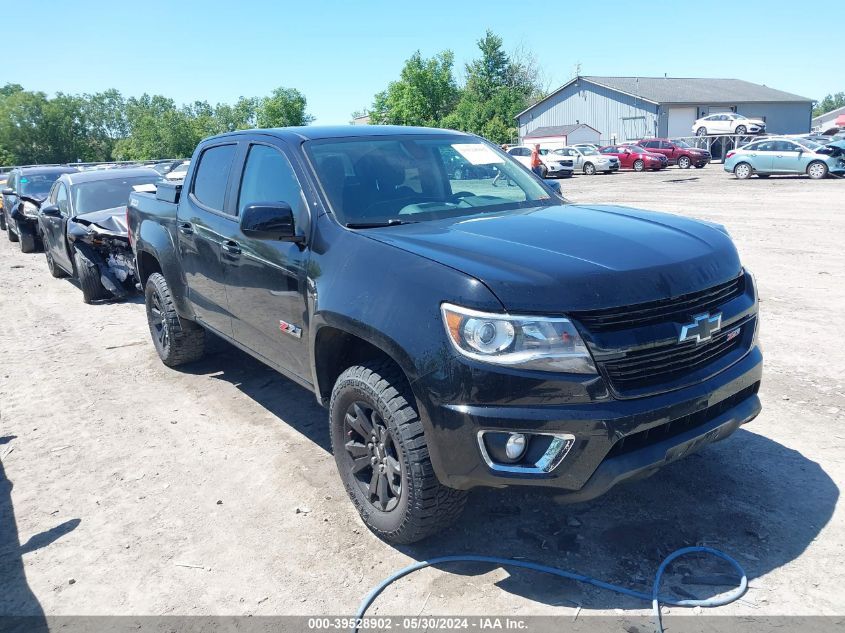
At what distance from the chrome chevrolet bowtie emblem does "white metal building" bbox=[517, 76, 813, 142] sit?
53.2 m

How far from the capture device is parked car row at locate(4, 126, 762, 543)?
2666mm

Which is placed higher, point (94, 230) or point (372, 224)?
point (372, 224)

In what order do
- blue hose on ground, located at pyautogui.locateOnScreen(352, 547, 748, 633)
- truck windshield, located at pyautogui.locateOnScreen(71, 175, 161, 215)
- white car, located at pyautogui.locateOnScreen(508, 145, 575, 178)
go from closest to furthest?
1. blue hose on ground, located at pyautogui.locateOnScreen(352, 547, 748, 633)
2. truck windshield, located at pyautogui.locateOnScreen(71, 175, 161, 215)
3. white car, located at pyautogui.locateOnScreen(508, 145, 575, 178)

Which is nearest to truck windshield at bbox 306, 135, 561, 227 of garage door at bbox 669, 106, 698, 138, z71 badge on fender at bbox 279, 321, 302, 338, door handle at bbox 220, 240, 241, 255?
z71 badge on fender at bbox 279, 321, 302, 338

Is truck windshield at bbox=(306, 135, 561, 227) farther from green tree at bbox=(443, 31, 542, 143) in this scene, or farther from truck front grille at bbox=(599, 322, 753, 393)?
green tree at bbox=(443, 31, 542, 143)

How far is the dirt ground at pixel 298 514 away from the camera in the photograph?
2.99m

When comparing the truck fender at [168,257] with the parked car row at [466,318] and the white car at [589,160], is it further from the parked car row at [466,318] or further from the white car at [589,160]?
the white car at [589,160]

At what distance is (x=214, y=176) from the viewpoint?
490cm

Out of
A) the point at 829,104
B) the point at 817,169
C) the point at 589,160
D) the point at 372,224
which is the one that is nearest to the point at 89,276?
the point at 372,224

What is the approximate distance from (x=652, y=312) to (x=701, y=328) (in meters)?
0.29

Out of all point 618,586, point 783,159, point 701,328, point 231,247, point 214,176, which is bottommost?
point 618,586

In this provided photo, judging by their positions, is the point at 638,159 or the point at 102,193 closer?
the point at 102,193

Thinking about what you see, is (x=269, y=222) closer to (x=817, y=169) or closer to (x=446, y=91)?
(x=817, y=169)

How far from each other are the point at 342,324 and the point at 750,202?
17.7m
